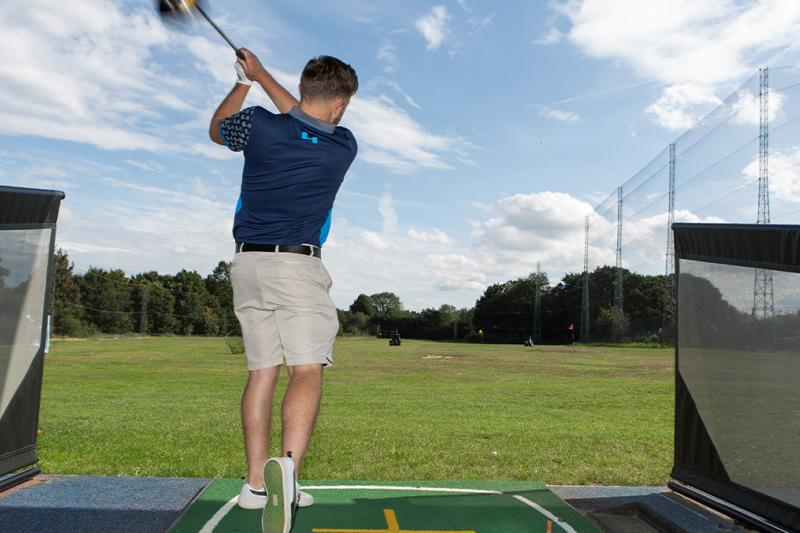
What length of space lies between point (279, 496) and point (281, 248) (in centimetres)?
119

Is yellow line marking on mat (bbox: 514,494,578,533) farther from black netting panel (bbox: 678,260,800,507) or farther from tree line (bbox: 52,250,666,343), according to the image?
tree line (bbox: 52,250,666,343)

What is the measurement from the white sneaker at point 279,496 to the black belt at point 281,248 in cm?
103

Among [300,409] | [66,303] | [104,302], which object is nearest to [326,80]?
[300,409]

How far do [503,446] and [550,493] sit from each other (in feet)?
9.68

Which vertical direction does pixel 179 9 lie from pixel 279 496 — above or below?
above

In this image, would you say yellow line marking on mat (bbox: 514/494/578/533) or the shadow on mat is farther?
yellow line marking on mat (bbox: 514/494/578/533)

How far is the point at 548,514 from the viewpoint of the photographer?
13.1ft

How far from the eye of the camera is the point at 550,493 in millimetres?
4477

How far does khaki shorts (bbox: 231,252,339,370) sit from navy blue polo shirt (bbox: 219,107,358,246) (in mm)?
Result: 126

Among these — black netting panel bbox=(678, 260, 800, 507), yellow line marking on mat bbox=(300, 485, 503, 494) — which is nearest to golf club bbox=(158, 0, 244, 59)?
yellow line marking on mat bbox=(300, 485, 503, 494)

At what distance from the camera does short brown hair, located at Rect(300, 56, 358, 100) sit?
11.2 ft

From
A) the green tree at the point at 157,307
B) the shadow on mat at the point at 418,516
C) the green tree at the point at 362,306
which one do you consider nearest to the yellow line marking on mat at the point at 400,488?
the shadow on mat at the point at 418,516

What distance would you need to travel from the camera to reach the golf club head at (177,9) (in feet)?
13.0

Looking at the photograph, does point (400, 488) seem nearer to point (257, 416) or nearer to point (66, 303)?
point (257, 416)
